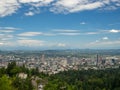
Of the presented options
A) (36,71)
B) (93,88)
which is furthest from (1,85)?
(93,88)

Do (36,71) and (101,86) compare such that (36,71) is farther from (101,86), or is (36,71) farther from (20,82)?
(20,82)

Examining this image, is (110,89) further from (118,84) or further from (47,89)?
(47,89)

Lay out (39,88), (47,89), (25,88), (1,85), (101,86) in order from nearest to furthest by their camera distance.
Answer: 1. (1,85)
2. (25,88)
3. (47,89)
4. (39,88)
5. (101,86)

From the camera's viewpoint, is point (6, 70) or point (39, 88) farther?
point (6, 70)

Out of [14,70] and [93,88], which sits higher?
[14,70]

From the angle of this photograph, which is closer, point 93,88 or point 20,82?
point 20,82

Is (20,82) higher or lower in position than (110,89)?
higher

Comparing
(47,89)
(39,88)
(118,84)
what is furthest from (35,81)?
(118,84)

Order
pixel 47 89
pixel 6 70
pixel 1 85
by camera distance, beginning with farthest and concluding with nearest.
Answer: pixel 6 70 → pixel 47 89 → pixel 1 85

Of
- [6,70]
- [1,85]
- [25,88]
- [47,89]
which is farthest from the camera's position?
[6,70]
